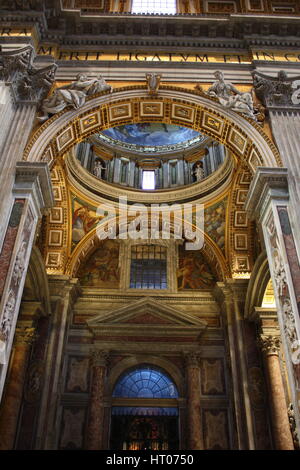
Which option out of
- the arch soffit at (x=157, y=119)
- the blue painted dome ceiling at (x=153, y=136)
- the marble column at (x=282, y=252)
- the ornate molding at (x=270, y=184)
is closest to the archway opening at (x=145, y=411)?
the marble column at (x=282, y=252)

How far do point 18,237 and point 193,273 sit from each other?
339 inches

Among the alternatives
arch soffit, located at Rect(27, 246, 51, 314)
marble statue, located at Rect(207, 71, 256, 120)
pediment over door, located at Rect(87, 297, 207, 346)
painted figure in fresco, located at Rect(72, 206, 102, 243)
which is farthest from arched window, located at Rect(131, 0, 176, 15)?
pediment over door, located at Rect(87, 297, 207, 346)

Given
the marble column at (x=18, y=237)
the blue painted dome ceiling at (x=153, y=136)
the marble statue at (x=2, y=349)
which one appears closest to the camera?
the marble statue at (x=2, y=349)

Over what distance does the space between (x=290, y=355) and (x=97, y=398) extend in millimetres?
7209

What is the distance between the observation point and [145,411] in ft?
40.1


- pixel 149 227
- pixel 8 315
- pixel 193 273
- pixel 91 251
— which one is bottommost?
→ pixel 8 315

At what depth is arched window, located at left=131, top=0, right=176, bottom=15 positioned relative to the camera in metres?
11.6

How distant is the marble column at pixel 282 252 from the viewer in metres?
6.41

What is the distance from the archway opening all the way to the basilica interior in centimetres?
4

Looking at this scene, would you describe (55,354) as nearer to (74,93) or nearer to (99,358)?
(99,358)

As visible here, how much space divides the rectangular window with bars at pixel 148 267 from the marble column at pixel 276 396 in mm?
4369

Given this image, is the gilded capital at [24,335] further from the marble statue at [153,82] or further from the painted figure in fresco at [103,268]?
the marble statue at [153,82]

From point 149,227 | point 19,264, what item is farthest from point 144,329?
point 19,264

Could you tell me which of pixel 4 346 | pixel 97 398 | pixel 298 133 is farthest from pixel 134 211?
pixel 4 346
